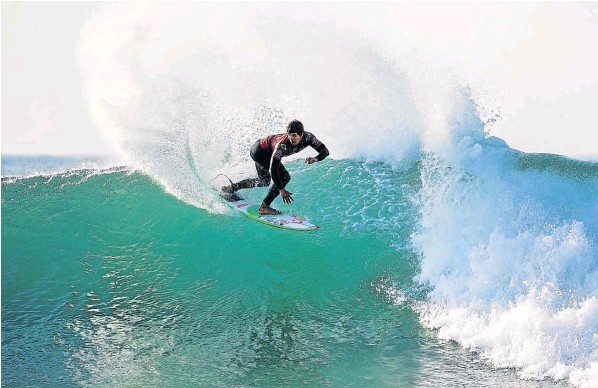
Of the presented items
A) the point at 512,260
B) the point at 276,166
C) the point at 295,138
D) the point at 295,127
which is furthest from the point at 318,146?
the point at 512,260

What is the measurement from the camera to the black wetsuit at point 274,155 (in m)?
6.28

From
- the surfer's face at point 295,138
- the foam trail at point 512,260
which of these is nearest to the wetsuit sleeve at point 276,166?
the surfer's face at point 295,138

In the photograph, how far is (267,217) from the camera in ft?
24.3

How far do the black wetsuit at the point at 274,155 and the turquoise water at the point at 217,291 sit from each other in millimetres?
1155

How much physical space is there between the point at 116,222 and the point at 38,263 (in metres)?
1.29

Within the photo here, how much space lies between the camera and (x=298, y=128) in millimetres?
6125

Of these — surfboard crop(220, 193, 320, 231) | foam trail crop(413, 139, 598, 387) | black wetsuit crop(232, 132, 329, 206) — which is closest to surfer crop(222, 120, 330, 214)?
black wetsuit crop(232, 132, 329, 206)

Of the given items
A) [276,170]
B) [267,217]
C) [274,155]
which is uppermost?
[274,155]

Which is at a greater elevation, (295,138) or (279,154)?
(295,138)

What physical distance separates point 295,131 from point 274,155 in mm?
360

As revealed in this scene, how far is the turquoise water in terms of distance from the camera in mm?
5430

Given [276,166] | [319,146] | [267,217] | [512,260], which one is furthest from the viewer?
[267,217]

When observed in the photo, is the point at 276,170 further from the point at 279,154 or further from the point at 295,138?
the point at 295,138

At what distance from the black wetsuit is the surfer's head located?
8 cm
